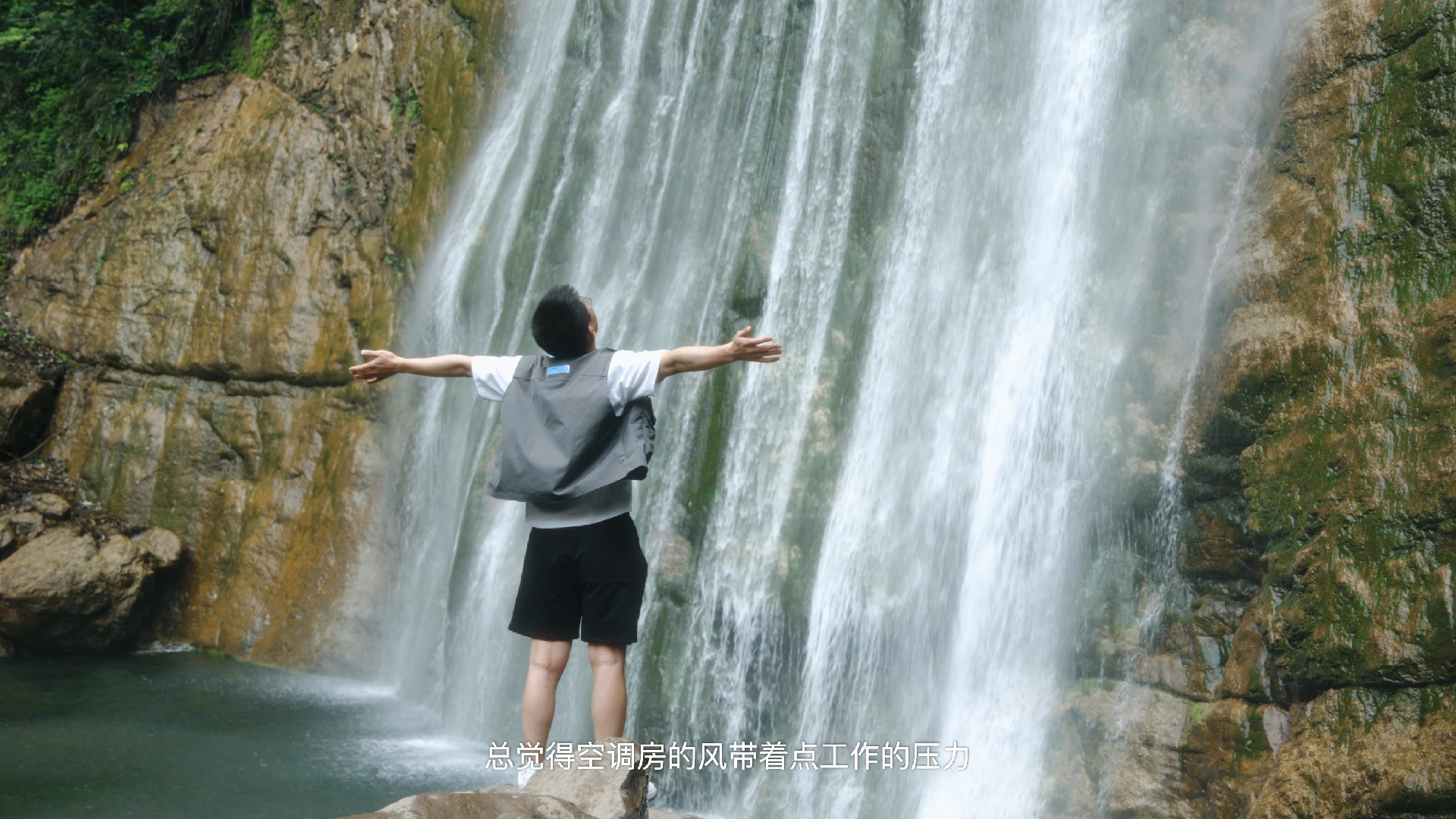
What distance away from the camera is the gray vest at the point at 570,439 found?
132 inches

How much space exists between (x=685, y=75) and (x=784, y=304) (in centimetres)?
217

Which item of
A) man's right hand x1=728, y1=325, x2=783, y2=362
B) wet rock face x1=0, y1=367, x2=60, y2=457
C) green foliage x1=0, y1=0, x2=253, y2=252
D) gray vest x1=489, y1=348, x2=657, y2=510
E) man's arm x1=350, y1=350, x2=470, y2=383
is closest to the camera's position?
man's right hand x1=728, y1=325, x2=783, y2=362

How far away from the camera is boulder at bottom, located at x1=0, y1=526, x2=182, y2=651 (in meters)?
8.50

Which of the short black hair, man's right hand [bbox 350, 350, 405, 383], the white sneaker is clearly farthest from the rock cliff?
man's right hand [bbox 350, 350, 405, 383]

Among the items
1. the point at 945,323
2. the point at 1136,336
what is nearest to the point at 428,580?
the point at 945,323

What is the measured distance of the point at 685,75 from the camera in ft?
26.1

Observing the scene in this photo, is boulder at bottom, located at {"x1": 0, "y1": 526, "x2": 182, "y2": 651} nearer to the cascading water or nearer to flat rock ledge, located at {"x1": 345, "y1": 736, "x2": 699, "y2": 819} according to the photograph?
the cascading water

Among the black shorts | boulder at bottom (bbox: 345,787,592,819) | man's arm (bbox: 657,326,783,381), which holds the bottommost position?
boulder at bottom (bbox: 345,787,592,819)

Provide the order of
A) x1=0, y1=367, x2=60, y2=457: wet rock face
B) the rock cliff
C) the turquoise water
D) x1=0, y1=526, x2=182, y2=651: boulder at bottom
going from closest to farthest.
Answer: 1. the rock cliff
2. the turquoise water
3. x1=0, y1=526, x2=182, y2=651: boulder at bottom
4. x1=0, y1=367, x2=60, y2=457: wet rock face

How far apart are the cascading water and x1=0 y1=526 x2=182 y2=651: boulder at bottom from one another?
2468mm

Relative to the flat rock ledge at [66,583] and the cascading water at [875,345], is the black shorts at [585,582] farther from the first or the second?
the flat rock ledge at [66,583]

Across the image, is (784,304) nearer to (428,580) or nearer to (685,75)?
(685,75)

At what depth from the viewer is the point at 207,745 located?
6.45 meters

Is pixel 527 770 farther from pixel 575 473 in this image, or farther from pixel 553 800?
pixel 575 473
